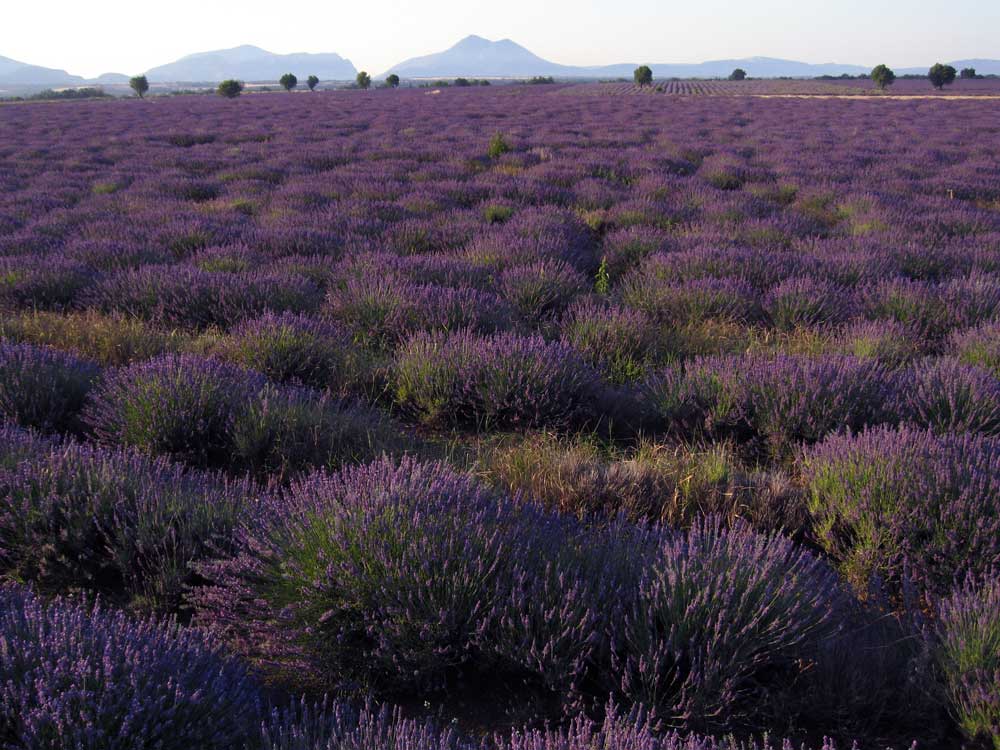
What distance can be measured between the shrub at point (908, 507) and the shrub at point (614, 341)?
64.2 inches

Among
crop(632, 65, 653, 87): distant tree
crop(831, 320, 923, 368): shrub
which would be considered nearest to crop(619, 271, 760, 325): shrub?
crop(831, 320, 923, 368): shrub

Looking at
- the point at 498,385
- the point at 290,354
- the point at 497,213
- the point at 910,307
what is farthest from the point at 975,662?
the point at 497,213

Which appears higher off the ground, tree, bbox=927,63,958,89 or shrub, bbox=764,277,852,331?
tree, bbox=927,63,958,89

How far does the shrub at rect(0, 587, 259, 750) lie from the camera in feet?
4.60

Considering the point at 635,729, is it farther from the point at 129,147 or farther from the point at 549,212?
the point at 129,147

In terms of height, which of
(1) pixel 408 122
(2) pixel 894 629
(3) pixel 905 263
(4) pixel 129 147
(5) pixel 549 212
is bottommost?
(2) pixel 894 629

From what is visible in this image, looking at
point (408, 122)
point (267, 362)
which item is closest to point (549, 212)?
point (267, 362)

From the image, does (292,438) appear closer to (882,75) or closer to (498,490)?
(498,490)

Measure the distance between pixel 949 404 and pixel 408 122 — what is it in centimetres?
2140

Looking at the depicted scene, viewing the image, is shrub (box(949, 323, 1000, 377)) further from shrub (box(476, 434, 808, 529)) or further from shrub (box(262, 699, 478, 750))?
shrub (box(262, 699, 478, 750))

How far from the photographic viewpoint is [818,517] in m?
2.68

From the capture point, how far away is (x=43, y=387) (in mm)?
3361

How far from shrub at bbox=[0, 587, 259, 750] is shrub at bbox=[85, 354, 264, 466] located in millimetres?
1353

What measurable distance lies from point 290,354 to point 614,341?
201cm
